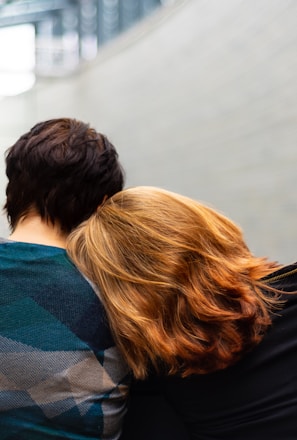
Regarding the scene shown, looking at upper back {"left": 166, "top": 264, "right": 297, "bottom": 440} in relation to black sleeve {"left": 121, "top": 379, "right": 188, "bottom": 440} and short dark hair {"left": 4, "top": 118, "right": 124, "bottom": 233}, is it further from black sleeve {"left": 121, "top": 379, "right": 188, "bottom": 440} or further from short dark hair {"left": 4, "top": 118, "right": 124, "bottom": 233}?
Answer: short dark hair {"left": 4, "top": 118, "right": 124, "bottom": 233}

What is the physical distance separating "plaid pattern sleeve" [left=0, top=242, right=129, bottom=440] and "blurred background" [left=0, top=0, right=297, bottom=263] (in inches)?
89.9

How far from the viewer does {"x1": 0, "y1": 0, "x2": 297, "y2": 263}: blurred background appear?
4.60m

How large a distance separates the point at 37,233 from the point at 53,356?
307 mm

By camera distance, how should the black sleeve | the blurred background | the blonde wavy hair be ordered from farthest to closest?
the blurred background
the black sleeve
the blonde wavy hair

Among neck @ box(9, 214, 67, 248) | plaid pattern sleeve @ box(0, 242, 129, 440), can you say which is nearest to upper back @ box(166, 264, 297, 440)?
plaid pattern sleeve @ box(0, 242, 129, 440)

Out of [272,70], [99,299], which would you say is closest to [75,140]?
[99,299]

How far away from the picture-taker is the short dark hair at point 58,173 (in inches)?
46.8

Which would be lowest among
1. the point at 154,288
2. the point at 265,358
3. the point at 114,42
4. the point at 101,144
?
the point at 265,358

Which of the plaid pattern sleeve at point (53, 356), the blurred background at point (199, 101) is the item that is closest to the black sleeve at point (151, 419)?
the plaid pattern sleeve at point (53, 356)

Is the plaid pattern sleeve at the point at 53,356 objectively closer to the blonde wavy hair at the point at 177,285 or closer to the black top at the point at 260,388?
the blonde wavy hair at the point at 177,285

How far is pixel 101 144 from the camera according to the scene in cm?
125

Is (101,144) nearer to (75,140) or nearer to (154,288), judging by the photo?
(75,140)

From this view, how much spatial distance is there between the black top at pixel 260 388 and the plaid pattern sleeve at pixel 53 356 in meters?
0.16

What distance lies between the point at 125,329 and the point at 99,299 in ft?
0.29
